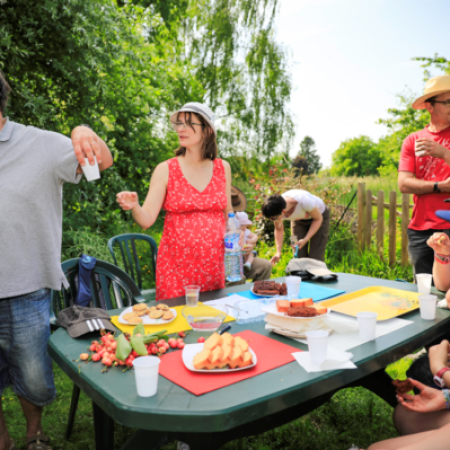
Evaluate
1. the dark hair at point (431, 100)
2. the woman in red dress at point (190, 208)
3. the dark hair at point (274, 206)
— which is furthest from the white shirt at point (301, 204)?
the woman in red dress at point (190, 208)

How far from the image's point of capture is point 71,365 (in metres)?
1.51

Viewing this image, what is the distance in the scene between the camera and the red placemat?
1.32 metres

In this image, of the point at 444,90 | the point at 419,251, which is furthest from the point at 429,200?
the point at 444,90

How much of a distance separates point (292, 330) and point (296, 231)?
3.90m

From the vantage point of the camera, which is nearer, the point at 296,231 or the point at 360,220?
the point at 296,231

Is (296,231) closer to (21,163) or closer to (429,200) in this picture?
(429,200)

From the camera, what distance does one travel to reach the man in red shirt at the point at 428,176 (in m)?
3.12

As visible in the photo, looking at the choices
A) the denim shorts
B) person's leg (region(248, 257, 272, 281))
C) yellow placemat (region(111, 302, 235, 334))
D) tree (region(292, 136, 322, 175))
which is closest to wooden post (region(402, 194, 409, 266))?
person's leg (region(248, 257, 272, 281))

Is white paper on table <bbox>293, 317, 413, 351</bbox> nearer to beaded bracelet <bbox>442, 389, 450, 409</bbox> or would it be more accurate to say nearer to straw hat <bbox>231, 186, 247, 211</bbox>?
beaded bracelet <bbox>442, 389, 450, 409</bbox>

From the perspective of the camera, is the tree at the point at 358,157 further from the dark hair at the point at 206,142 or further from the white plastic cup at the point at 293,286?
the white plastic cup at the point at 293,286

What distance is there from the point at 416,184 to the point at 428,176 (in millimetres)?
162

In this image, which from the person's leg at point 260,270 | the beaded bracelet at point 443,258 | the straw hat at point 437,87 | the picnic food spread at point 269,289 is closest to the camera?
the beaded bracelet at point 443,258

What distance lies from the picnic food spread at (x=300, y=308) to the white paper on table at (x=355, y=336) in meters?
0.11

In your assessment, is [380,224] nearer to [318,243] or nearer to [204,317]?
[318,243]
